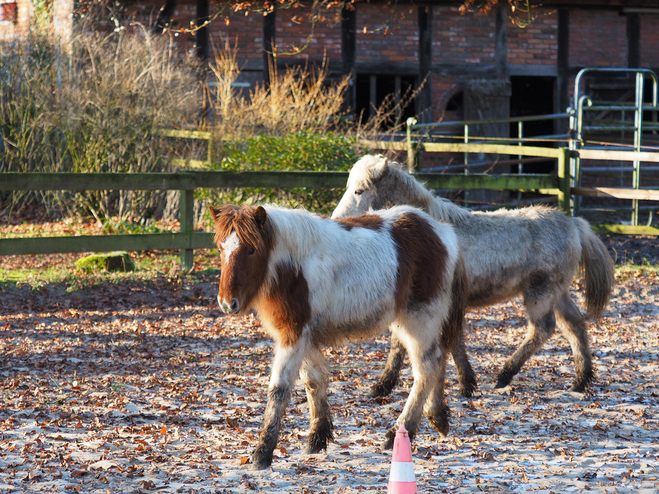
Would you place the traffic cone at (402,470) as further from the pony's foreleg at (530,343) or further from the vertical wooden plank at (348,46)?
the vertical wooden plank at (348,46)

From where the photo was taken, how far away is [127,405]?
17.4ft

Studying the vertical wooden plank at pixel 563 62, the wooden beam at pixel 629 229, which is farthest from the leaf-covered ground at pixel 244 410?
the vertical wooden plank at pixel 563 62

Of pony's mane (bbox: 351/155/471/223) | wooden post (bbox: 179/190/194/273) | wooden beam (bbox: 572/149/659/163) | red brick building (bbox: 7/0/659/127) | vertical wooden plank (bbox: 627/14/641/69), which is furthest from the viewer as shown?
vertical wooden plank (bbox: 627/14/641/69)

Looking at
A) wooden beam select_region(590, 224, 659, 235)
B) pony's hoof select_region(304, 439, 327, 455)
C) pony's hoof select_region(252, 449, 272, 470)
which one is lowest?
pony's hoof select_region(304, 439, 327, 455)

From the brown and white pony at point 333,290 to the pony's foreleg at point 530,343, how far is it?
105 centimetres

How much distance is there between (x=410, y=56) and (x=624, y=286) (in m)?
7.95

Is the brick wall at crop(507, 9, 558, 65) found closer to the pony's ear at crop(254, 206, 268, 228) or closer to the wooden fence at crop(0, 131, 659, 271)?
the wooden fence at crop(0, 131, 659, 271)

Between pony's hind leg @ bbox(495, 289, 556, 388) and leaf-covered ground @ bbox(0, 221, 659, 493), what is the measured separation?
18 centimetres

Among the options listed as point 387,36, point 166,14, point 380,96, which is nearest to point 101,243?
point 166,14

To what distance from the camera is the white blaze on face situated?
410cm

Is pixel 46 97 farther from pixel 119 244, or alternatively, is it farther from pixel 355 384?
pixel 355 384

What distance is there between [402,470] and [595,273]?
373 centimetres

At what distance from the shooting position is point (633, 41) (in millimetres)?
16453

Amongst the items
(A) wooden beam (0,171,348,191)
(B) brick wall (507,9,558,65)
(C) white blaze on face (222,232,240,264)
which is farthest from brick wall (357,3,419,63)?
(C) white blaze on face (222,232,240,264)
